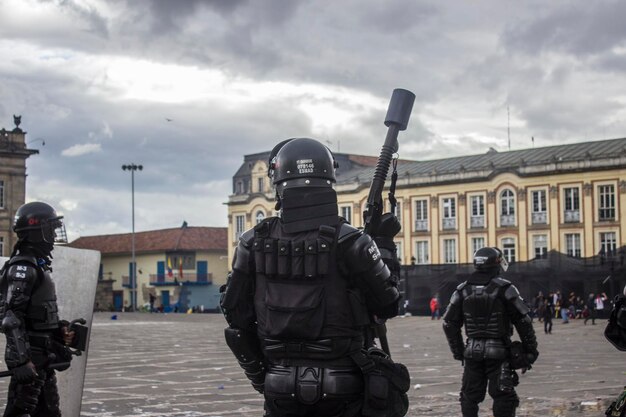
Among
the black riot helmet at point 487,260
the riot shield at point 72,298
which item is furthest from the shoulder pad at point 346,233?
the black riot helmet at point 487,260

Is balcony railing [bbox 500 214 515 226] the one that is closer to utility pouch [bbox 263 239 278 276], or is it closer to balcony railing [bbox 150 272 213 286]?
balcony railing [bbox 150 272 213 286]

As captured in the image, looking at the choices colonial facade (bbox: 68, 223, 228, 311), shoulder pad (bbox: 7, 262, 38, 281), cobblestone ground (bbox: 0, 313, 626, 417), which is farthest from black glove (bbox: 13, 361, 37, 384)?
colonial facade (bbox: 68, 223, 228, 311)

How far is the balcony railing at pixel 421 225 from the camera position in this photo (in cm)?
7038

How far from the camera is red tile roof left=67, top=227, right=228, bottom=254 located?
9431cm

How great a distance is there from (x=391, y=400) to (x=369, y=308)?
1.84 ft

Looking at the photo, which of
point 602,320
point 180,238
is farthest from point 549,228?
point 180,238

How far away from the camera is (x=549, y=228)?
6375cm

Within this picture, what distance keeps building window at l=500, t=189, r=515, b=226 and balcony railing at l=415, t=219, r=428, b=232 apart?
246 inches

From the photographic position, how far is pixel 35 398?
25.3 feet

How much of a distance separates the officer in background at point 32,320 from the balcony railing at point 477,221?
60266 millimetres

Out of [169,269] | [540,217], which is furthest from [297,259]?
[169,269]

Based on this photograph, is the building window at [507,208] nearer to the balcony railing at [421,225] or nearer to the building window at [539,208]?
the building window at [539,208]

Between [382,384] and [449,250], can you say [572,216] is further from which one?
[382,384]

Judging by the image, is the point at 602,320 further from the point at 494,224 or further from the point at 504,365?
the point at 504,365
